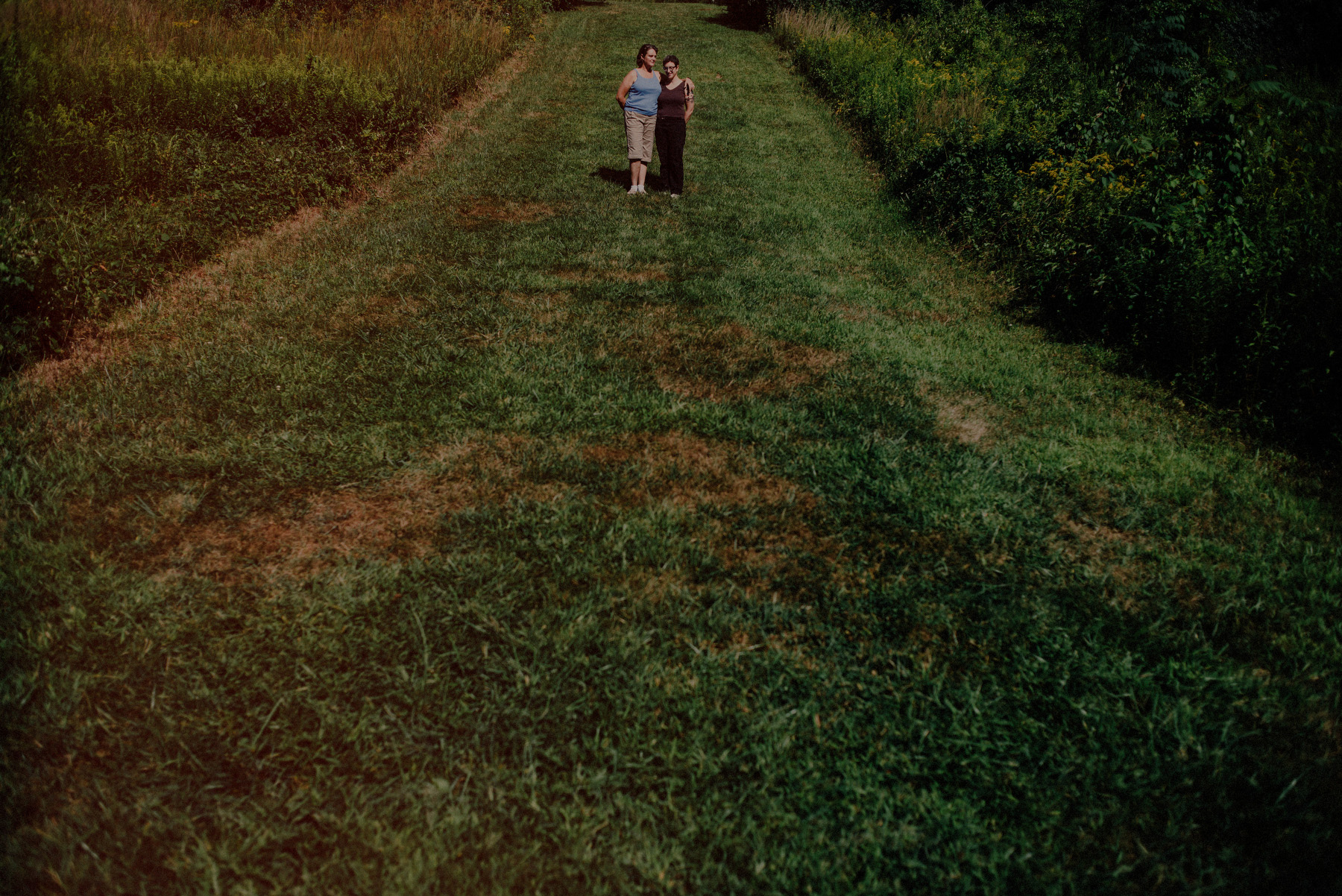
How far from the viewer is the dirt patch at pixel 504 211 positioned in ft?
27.9

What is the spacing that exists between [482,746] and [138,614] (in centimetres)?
166

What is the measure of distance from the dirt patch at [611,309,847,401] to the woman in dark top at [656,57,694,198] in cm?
429

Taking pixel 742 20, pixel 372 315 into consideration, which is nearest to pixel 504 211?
pixel 372 315

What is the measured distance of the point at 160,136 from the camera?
7508 millimetres

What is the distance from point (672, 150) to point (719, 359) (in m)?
5.19

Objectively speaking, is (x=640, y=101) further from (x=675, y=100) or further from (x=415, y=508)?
(x=415, y=508)

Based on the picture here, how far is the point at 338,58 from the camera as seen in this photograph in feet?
34.6

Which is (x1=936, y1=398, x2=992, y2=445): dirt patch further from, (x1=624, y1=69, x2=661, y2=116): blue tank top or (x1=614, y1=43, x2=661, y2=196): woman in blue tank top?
(x1=624, y1=69, x2=661, y2=116): blue tank top

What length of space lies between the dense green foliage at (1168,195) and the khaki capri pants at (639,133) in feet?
12.0

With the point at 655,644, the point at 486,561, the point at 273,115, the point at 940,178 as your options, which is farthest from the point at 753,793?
the point at 273,115

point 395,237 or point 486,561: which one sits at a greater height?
point 395,237

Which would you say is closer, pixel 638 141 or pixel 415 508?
pixel 415 508

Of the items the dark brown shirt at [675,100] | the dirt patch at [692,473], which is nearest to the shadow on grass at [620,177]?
the dark brown shirt at [675,100]

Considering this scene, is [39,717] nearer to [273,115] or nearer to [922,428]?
[922,428]
